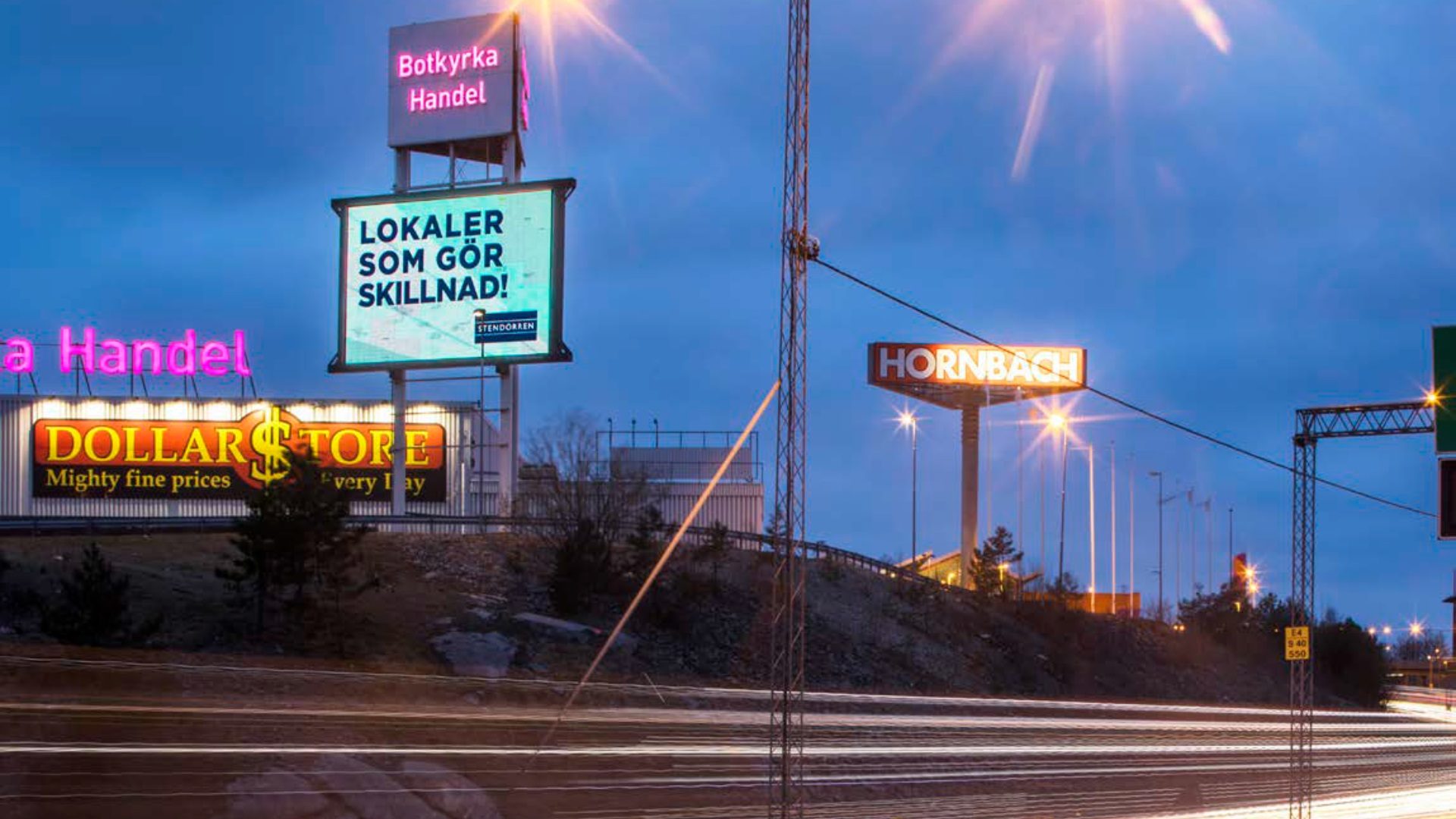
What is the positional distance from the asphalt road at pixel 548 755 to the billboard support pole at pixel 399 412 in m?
20.6

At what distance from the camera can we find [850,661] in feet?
146


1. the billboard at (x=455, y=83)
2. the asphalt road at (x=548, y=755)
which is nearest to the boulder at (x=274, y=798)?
the asphalt road at (x=548, y=755)

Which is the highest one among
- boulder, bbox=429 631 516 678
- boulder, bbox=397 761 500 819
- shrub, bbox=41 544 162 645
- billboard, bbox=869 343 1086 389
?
billboard, bbox=869 343 1086 389

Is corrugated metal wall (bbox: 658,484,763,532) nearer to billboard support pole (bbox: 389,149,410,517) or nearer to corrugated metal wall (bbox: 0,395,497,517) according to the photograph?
corrugated metal wall (bbox: 0,395,497,517)

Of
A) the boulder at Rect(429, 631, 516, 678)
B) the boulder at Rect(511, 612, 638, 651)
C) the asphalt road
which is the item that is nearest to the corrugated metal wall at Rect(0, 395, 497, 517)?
the boulder at Rect(511, 612, 638, 651)

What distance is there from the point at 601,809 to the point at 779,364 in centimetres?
753

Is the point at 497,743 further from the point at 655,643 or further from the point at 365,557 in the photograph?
the point at 365,557

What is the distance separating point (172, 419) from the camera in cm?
5722

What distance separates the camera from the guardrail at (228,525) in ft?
147

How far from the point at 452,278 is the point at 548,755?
84.8ft

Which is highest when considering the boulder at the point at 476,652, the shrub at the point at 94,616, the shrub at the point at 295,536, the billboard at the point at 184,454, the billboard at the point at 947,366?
the billboard at the point at 947,366

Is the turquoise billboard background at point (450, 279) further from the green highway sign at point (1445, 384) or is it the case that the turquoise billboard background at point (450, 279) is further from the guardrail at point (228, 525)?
the green highway sign at point (1445, 384)

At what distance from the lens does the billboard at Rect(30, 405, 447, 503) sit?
186 feet

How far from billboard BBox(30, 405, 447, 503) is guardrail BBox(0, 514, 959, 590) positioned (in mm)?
7965
